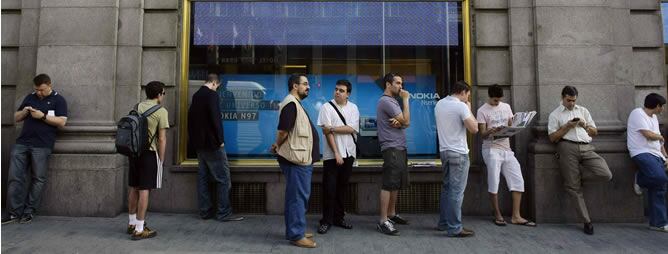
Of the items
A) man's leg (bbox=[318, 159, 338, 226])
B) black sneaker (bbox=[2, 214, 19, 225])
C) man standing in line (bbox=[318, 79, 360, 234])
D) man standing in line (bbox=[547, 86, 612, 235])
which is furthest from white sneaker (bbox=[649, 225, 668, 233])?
black sneaker (bbox=[2, 214, 19, 225])

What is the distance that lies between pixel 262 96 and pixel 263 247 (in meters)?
3.08

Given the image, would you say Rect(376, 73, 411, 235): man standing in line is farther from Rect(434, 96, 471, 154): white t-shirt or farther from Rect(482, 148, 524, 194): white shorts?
Rect(482, 148, 524, 194): white shorts

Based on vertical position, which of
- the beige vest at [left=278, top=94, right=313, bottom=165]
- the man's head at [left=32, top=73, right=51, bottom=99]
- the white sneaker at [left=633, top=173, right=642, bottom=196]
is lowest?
the white sneaker at [left=633, top=173, right=642, bottom=196]

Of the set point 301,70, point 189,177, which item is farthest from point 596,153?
point 189,177

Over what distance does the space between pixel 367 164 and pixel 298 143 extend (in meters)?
2.35

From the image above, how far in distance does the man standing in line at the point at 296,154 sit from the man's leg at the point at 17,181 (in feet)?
12.7

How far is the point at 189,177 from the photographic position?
6.93 metres

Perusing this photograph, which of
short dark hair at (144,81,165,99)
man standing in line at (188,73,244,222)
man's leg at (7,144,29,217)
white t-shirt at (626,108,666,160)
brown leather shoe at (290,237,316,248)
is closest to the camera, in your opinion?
brown leather shoe at (290,237,316,248)

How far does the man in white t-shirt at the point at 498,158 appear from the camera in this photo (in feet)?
20.7

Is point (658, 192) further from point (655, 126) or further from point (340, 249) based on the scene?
point (340, 249)

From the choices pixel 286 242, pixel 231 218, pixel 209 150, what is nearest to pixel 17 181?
pixel 209 150

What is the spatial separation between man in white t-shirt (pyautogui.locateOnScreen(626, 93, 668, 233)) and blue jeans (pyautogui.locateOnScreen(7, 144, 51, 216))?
8.40m

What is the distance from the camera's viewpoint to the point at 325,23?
7672mm

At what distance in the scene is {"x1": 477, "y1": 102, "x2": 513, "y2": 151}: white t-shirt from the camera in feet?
20.8
